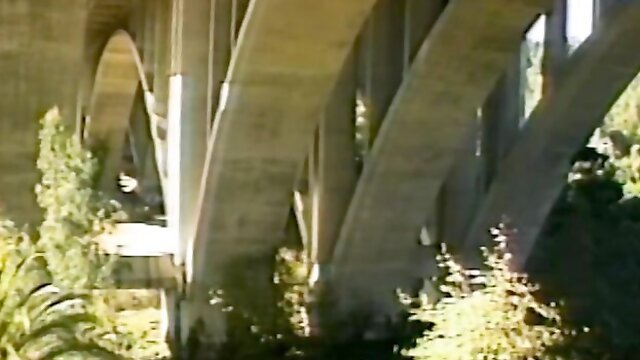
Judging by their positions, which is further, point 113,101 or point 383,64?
point 113,101

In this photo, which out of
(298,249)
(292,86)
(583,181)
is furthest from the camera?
(583,181)

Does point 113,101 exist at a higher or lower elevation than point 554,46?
higher

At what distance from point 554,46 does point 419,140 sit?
101 inches

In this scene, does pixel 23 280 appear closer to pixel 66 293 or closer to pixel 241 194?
pixel 66 293

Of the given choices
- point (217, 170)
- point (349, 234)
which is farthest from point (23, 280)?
point (349, 234)

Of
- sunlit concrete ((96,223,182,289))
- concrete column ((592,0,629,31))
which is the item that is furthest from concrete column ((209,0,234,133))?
concrete column ((592,0,629,31))

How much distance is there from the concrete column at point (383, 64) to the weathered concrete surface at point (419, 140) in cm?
54

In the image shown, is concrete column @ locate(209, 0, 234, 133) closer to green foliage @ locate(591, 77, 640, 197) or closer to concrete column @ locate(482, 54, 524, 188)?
concrete column @ locate(482, 54, 524, 188)

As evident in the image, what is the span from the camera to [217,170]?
48.3 feet

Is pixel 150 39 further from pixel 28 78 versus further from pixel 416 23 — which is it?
pixel 28 78

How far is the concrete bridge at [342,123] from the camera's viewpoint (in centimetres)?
1310

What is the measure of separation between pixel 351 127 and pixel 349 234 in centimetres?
151

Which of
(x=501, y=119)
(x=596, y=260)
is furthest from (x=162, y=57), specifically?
(x=596, y=260)

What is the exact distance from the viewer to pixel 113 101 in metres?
31.2
